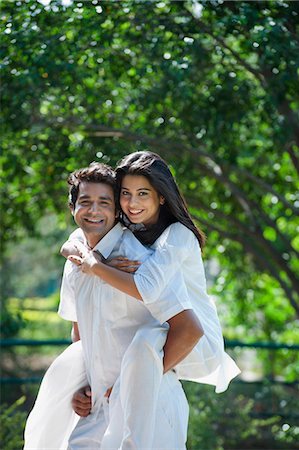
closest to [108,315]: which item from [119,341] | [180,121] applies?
[119,341]

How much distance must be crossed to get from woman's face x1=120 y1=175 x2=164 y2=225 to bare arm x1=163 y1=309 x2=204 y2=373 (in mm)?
457

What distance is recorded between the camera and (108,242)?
10.8ft

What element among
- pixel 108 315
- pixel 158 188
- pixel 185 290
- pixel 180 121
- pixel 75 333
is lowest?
pixel 180 121

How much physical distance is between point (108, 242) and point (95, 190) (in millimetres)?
224

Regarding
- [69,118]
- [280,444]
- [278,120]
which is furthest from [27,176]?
[280,444]

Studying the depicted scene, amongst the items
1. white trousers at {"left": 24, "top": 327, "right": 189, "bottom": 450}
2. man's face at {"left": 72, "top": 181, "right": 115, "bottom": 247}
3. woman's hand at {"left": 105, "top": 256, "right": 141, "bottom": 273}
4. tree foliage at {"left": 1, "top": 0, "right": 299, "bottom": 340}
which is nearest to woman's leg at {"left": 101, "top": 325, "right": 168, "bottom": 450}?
white trousers at {"left": 24, "top": 327, "right": 189, "bottom": 450}

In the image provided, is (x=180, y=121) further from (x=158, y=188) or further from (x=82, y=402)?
(x=82, y=402)

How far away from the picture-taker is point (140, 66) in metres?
5.77

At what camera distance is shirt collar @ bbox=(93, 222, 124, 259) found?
3279mm

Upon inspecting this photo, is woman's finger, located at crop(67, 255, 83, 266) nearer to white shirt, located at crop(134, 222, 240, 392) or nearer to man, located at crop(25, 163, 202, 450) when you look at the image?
man, located at crop(25, 163, 202, 450)

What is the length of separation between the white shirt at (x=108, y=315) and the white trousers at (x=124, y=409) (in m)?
0.10

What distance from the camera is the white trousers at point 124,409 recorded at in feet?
10.0

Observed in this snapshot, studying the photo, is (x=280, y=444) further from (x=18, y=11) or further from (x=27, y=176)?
(x=18, y=11)

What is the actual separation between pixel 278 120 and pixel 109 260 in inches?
117
